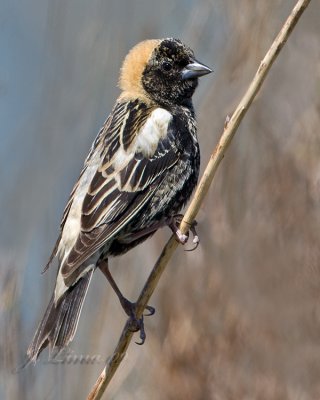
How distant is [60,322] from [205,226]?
651mm

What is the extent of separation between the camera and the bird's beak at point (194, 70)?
10.2 feet

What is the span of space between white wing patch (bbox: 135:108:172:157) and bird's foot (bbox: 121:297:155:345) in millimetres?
566

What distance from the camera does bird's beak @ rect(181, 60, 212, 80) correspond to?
312 cm

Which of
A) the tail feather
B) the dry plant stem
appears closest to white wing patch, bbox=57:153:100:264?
the tail feather

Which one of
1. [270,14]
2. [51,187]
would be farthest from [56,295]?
[270,14]

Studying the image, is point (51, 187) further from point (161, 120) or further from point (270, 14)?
point (270, 14)

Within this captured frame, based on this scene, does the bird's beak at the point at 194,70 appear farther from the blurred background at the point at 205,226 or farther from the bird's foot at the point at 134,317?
the bird's foot at the point at 134,317

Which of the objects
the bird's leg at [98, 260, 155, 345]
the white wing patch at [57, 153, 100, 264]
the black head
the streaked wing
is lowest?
the bird's leg at [98, 260, 155, 345]

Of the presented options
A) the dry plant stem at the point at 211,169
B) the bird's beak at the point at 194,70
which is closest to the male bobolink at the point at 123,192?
the bird's beak at the point at 194,70

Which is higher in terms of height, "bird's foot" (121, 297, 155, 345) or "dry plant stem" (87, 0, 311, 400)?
"dry plant stem" (87, 0, 311, 400)

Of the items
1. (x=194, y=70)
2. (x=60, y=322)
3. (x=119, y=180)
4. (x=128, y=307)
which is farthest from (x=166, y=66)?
(x=60, y=322)

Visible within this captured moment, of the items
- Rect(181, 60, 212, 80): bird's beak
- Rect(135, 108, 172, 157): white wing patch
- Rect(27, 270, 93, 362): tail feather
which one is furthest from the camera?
Rect(181, 60, 212, 80): bird's beak

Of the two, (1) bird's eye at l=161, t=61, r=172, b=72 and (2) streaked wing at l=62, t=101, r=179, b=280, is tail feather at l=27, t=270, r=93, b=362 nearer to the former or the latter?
(2) streaked wing at l=62, t=101, r=179, b=280

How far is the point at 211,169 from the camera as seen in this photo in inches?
83.4
